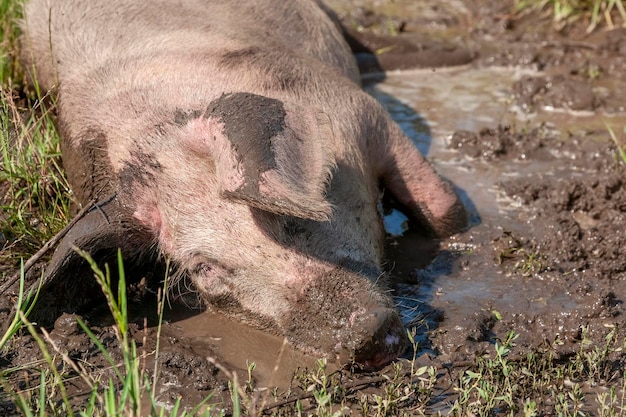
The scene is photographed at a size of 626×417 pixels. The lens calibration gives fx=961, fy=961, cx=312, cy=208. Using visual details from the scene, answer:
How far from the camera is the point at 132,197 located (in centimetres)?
435

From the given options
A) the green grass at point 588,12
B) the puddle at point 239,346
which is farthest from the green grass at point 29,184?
the green grass at point 588,12

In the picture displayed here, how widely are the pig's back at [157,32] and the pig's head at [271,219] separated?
0.99 m

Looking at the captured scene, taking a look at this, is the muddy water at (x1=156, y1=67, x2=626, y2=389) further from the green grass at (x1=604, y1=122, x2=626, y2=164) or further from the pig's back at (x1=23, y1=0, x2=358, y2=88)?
the pig's back at (x1=23, y1=0, x2=358, y2=88)

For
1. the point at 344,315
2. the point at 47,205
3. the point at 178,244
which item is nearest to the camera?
the point at 344,315

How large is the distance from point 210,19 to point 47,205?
145 cm

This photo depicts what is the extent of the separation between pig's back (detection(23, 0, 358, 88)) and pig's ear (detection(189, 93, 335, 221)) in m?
1.23

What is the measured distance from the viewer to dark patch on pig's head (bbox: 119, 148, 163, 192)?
4324 millimetres

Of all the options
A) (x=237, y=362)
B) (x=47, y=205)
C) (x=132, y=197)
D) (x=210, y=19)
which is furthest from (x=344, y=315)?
(x=210, y=19)

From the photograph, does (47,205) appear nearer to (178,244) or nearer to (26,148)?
(26,148)

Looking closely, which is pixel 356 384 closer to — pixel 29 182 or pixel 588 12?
pixel 29 182

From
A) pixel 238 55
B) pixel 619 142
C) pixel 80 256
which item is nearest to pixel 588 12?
pixel 619 142

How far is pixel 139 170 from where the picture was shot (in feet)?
14.3

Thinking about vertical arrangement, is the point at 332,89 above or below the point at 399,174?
above

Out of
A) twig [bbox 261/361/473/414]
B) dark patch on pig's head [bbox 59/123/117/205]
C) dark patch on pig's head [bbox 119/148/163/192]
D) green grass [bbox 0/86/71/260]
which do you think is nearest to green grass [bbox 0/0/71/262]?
green grass [bbox 0/86/71/260]
